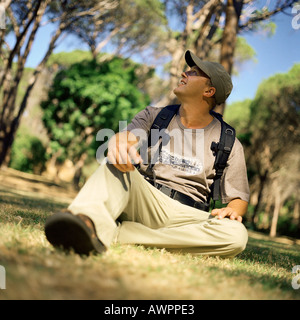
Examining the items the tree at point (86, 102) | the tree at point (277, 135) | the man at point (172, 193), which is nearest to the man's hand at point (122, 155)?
the man at point (172, 193)

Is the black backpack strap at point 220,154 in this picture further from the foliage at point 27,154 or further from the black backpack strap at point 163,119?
the foliage at point 27,154

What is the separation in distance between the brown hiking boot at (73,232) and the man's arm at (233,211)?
3.41 ft

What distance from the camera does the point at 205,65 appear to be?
10.6 feet

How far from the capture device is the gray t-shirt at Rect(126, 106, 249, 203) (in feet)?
9.83

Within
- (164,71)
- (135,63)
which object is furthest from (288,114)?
(135,63)

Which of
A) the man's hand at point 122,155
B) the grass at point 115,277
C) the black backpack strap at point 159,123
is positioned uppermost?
the black backpack strap at point 159,123

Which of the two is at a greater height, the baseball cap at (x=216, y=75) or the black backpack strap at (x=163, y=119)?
the baseball cap at (x=216, y=75)

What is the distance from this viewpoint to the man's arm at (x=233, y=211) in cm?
275

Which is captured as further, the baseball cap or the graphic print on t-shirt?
the baseball cap

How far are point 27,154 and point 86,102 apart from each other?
9.77 meters

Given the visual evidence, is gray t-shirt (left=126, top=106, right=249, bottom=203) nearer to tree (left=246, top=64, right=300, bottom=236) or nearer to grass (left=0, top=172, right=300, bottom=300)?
grass (left=0, top=172, right=300, bottom=300)

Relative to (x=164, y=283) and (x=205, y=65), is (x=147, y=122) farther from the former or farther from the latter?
(x=164, y=283)

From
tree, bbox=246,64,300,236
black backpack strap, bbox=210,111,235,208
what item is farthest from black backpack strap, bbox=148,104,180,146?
tree, bbox=246,64,300,236
